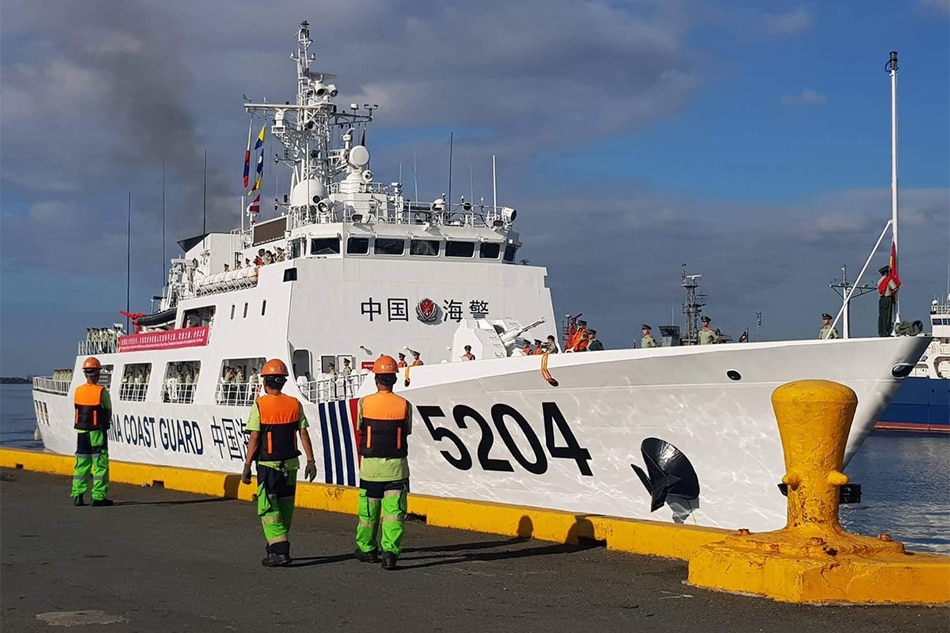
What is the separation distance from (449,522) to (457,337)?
20.8ft

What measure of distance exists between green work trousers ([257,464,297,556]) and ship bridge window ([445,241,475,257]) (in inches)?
438

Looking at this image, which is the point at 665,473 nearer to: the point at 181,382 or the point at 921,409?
the point at 181,382

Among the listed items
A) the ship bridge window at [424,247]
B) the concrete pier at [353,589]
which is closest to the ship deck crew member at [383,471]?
the concrete pier at [353,589]

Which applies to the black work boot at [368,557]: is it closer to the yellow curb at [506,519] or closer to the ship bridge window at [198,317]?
the yellow curb at [506,519]

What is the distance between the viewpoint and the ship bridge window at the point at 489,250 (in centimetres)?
1888

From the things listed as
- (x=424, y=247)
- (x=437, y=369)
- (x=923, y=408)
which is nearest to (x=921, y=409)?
(x=923, y=408)

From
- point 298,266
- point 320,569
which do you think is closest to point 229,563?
point 320,569

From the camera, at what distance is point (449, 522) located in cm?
1001

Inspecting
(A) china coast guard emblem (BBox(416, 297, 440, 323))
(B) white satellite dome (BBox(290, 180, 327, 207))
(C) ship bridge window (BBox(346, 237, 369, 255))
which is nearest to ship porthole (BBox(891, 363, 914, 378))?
(A) china coast guard emblem (BBox(416, 297, 440, 323))

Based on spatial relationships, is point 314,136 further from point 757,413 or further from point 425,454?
point 757,413

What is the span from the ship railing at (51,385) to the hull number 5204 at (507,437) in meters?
18.9

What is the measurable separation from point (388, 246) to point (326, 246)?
1.08 m

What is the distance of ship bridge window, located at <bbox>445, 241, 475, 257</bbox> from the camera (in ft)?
61.3

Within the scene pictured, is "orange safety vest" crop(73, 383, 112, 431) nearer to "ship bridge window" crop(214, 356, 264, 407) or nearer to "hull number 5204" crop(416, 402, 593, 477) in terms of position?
"hull number 5204" crop(416, 402, 593, 477)
